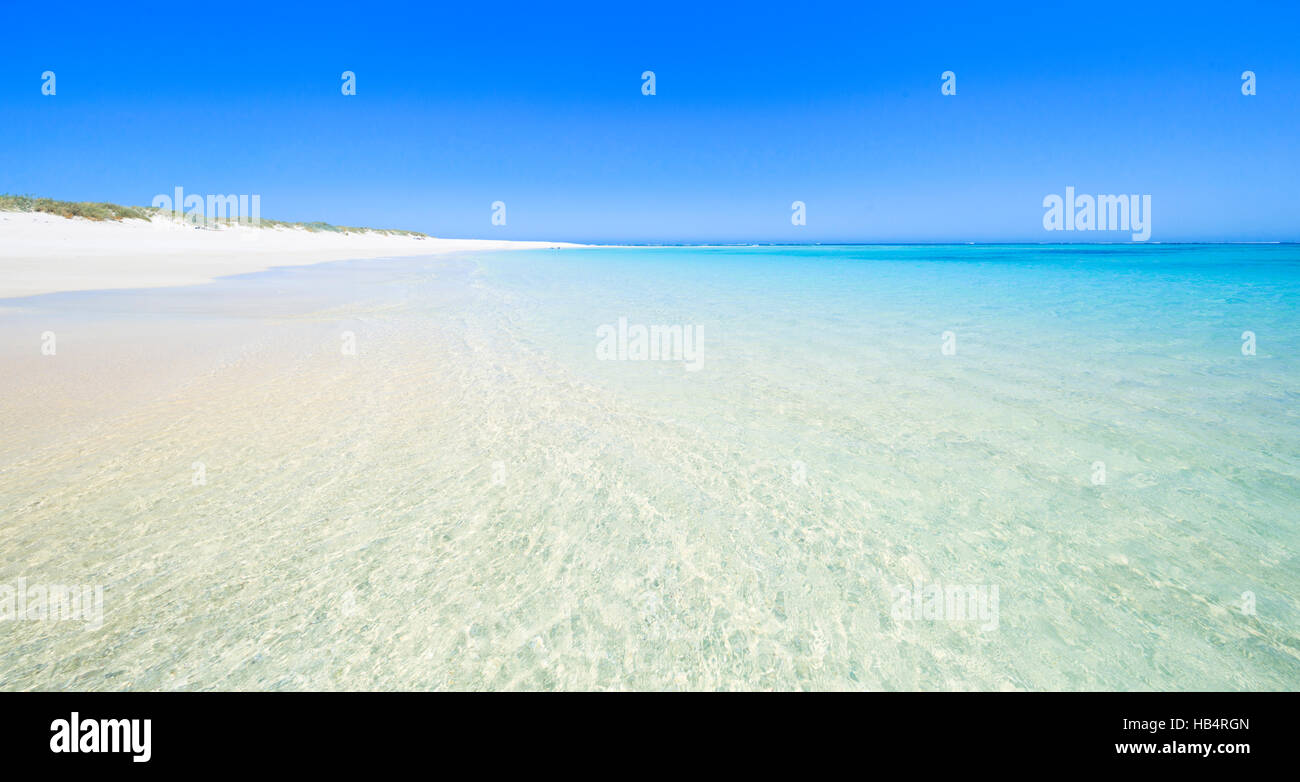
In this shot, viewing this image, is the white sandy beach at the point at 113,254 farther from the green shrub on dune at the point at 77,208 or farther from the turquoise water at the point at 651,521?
the turquoise water at the point at 651,521

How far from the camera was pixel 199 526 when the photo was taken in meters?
2.47

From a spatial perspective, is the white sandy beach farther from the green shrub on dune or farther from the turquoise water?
the turquoise water

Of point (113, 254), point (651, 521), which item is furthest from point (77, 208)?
point (651, 521)

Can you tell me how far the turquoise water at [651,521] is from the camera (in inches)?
70.5

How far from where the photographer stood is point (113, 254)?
66.9ft

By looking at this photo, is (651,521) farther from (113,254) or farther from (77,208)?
(77,208)

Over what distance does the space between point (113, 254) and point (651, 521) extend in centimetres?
2913

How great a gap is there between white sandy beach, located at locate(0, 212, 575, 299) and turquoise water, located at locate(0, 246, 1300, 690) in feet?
34.5

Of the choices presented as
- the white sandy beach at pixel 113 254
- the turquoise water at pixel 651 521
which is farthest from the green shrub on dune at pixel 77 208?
the turquoise water at pixel 651 521

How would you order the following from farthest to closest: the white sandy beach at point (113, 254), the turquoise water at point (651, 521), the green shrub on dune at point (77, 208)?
the green shrub on dune at point (77, 208) → the white sandy beach at point (113, 254) → the turquoise water at point (651, 521)

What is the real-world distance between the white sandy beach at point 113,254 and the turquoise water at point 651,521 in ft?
34.5

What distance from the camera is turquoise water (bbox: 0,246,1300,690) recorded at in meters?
1.79

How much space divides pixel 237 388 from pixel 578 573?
441 centimetres

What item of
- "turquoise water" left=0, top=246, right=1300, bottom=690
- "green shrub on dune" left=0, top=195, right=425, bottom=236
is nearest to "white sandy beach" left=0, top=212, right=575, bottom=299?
"green shrub on dune" left=0, top=195, right=425, bottom=236
